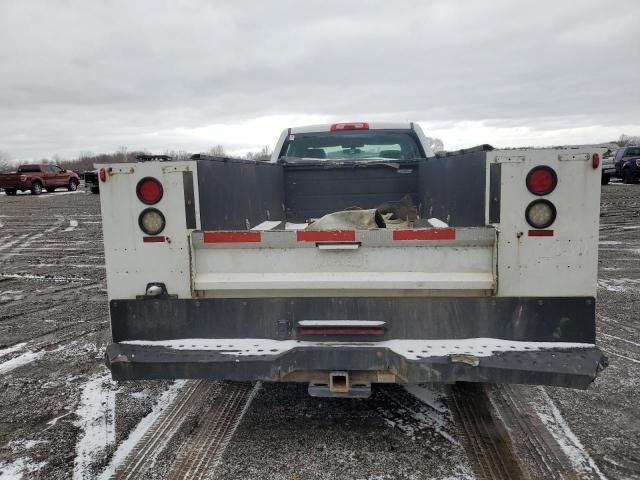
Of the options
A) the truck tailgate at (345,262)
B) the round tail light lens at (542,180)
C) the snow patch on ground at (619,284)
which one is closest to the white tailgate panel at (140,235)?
the truck tailgate at (345,262)

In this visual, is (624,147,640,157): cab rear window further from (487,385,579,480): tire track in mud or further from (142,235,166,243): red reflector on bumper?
(142,235,166,243): red reflector on bumper

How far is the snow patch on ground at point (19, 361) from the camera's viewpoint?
490 centimetres

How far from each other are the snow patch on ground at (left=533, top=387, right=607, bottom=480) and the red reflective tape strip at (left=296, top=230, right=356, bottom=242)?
72.5 inches

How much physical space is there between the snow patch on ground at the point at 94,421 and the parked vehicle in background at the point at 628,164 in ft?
93.8

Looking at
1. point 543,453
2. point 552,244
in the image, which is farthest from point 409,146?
point 543,453

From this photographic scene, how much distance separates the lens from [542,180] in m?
3.03

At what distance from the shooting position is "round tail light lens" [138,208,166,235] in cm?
327

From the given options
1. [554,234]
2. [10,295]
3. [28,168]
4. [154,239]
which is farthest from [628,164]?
[28,168]

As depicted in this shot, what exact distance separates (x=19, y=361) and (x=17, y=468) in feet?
Result: 6.92

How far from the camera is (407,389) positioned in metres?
Result: 4.26

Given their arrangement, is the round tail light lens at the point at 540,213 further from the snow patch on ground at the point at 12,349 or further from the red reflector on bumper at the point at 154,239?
the snow patch on ground at the point at 12,349

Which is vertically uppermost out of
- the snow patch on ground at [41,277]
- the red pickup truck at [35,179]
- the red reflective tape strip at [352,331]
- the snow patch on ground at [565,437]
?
the red pickup truck at [35,179]

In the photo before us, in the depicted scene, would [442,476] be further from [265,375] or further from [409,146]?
[409,146]

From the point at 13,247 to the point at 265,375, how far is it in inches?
455
